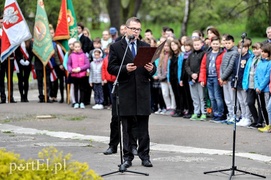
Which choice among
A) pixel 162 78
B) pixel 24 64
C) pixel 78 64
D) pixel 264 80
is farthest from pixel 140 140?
pixel 24 64

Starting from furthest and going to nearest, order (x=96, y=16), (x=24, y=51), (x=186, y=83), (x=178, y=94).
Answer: (x=96, y=16)
(x=24, y=51)
(x=178, y=94)
(x=186, y=83)

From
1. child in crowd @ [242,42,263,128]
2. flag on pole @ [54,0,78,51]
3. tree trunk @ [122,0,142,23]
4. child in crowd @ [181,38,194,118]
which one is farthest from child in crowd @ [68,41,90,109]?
tree trunk @ [122,0,142,23]

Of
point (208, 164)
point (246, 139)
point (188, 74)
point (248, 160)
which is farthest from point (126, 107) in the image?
point (188, 74)

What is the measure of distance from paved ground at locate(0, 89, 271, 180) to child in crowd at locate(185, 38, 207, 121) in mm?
501

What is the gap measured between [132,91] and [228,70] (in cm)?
559

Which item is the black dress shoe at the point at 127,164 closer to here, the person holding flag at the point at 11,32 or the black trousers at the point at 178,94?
the black trousers at the point at 178,94

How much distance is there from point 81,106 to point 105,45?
7.73ft

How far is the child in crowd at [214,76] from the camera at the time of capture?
1611cm

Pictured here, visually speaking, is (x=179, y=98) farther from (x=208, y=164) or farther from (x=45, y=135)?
(x=208, y=164)

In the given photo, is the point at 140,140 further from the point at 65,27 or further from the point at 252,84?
the point at 65,27

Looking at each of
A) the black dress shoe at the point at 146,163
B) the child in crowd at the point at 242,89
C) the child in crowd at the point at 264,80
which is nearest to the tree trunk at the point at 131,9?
the child in crowd at the point at 242,89

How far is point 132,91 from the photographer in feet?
34.3

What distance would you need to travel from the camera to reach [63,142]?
13.0 meters

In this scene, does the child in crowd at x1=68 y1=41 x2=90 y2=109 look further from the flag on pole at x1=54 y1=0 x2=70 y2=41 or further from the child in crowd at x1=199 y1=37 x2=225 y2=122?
the child in crowd at x1=199 y1=37 x2=225 y2=122
